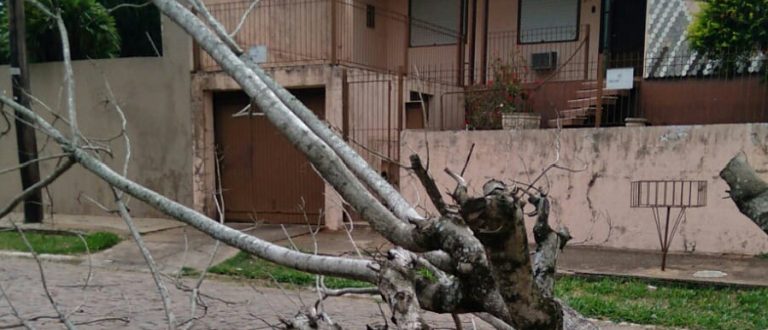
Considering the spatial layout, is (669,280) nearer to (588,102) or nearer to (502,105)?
(502,105)

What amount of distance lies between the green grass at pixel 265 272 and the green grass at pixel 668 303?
235 centimetres

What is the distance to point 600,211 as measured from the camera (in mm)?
7590

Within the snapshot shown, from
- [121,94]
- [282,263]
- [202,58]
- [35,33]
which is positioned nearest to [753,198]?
[282,263]

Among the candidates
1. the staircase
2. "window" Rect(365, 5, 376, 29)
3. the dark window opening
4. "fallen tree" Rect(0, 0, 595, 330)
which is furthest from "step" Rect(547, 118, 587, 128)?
the dark window opening

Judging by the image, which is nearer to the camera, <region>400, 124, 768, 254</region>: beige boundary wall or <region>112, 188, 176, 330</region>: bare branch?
<region>112, 188, 176, 330</region>: bare branch

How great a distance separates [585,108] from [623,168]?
2.53m

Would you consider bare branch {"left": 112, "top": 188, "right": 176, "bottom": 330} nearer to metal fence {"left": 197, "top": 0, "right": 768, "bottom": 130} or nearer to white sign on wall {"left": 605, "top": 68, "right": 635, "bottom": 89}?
metal fence {"left": 197, "top": 0, "right": 768, "bottom": 130}

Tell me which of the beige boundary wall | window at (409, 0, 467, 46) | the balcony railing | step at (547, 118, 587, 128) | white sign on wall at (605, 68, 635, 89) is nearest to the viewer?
the beige boundary wall

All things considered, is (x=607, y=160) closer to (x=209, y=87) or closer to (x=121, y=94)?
(x=209, y=87)

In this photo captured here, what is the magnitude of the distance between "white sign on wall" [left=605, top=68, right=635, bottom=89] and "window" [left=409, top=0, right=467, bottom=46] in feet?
14.7

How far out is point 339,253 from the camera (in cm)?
737

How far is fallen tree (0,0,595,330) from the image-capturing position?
4.12 feet

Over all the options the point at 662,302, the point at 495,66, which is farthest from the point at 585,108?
the point at 662,302

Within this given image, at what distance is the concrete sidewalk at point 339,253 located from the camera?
6336 millimetres
